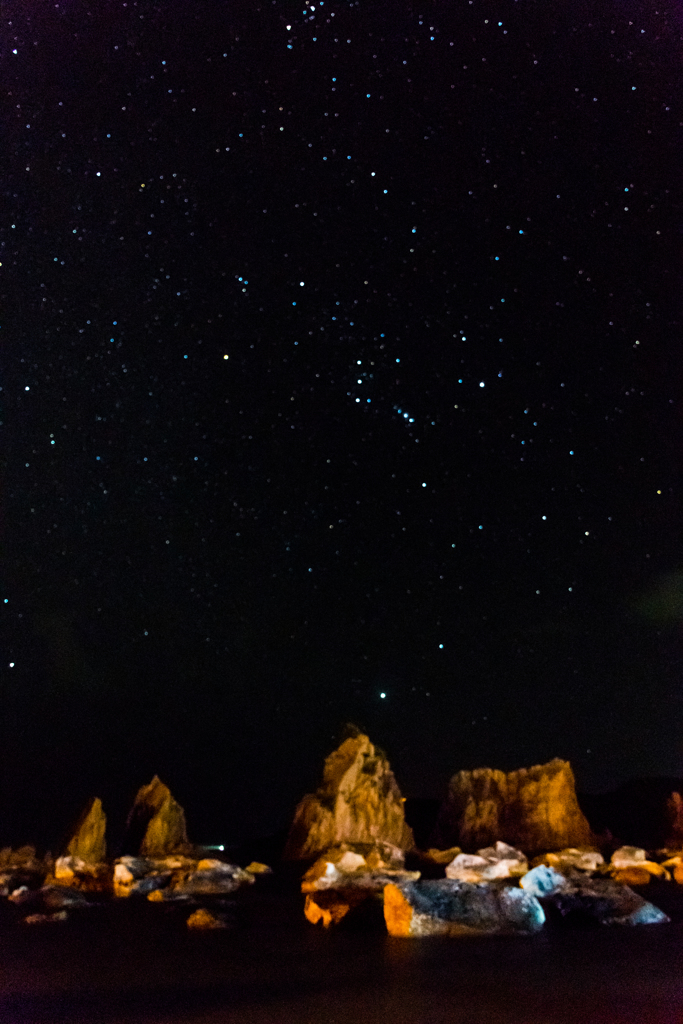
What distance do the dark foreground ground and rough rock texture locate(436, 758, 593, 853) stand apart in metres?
26.1

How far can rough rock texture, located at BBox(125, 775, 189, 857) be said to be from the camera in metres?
34.2

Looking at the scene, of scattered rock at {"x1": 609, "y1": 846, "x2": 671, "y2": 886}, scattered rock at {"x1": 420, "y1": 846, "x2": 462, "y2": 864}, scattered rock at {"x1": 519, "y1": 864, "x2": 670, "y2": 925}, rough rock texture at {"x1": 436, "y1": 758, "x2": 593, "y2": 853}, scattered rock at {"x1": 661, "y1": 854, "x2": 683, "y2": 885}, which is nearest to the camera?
scattered rock at {"x1": 519, "y1": 864, "x2": 670, "y2": 925}

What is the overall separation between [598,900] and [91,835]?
24099 mm

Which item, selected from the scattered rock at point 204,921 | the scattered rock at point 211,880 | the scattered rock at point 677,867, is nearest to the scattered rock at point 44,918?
the scattered rock at point 204,921

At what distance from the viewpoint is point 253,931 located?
571 inches

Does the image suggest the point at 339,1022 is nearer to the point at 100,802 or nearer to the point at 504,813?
the point at 100,802

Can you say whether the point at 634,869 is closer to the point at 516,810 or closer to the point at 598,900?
the point at 598,900

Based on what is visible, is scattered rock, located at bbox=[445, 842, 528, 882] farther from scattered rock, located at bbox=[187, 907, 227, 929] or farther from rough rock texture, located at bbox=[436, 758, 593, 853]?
rough rock texture, located at bbox=[436, 758, 593, 853]

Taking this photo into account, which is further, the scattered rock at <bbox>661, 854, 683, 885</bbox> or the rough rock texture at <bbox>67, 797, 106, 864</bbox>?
the rough rock texture at <bbox>67, 797, 106, 864</bbox>

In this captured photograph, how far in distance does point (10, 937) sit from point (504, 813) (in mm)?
31713

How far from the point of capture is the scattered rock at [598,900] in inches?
580

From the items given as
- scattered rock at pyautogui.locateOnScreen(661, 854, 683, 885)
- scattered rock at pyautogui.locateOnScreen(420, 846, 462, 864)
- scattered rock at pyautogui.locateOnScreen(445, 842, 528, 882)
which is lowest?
scattered rock at pyautogui.locateOnScreen(420, 846, 462, 864)

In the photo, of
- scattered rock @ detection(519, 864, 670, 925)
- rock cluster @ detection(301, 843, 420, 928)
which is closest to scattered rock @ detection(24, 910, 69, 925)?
rock cluster @ detection(301, 843, 420, 928)

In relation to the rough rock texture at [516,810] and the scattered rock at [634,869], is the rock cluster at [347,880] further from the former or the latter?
the rough rock texture at [516,810]
